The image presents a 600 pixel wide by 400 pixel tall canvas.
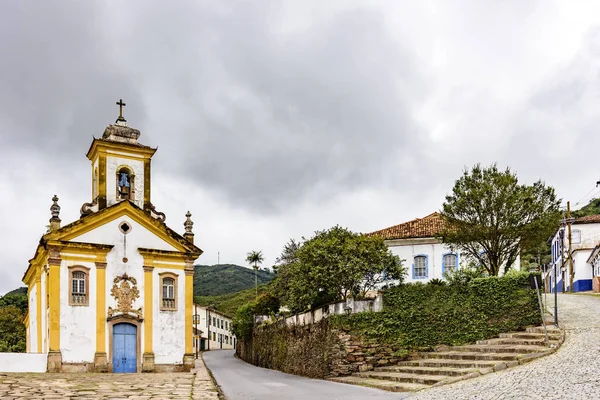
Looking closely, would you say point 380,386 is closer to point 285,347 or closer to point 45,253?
point 285,347

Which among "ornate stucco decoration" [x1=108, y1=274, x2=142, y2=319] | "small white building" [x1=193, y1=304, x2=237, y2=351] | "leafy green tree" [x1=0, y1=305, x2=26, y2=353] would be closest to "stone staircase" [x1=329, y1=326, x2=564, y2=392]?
"ornate stucco decoration" [x1=108, y1=274, x2=142, y2=319]

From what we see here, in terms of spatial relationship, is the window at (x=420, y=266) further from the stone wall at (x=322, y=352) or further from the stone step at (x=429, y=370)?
the stone step at (x=429, y=370)

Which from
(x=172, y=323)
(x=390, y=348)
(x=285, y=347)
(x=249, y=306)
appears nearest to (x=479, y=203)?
(x=390, y=348)

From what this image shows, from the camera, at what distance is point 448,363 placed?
20500 millimetres

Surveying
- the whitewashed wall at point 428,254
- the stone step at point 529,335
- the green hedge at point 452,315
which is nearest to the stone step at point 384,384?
the green hedge at point 452,315

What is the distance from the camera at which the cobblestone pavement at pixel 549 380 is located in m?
13.0

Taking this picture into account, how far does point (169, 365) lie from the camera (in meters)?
29.4

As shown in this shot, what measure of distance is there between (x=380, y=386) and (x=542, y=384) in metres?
5.78

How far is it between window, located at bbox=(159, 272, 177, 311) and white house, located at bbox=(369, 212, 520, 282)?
14.6 meters

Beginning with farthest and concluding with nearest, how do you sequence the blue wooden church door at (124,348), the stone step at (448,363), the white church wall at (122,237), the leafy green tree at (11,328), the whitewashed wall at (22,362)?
the leafy green tree at (11,328) < the white church wall at (122,237) < the blue wooden church door at (124,348) < the whitewashed wall at (22,362) < the stone step at (448,363)

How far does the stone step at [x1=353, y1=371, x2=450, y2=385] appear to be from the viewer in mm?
18250

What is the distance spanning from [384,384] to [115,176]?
18.4m

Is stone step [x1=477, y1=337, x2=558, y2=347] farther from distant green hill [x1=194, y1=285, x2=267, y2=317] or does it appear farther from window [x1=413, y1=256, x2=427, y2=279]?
distant green hill [x1=194, y1=285, x2=267, y2=317]

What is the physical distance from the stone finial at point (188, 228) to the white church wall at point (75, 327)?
5.89 meters
